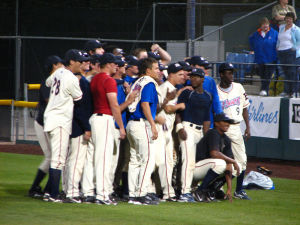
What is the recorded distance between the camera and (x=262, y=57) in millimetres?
14609

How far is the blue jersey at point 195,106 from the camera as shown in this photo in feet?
28.7

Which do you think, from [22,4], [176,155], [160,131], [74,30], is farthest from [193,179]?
[22,4]

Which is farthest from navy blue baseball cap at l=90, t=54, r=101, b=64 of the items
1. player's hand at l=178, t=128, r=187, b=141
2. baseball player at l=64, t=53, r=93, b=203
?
player's hand at l=178, t=128, r=187, b=141

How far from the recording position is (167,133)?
339 inches

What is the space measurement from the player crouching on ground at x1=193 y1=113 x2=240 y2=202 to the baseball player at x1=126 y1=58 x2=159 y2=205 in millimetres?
885

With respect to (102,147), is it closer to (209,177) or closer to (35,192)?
(35,192)

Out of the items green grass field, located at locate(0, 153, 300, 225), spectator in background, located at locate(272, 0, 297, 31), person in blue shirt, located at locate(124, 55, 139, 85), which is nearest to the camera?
green grass field, located at locate(0, 153, 300, 225)

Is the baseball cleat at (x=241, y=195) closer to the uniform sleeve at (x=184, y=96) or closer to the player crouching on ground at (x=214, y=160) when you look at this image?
the player crouching on ground at (x=214, y=160)

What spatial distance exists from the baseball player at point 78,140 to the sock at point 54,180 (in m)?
0.18

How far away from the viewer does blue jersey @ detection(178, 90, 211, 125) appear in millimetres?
8734

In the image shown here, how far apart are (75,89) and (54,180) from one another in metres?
1.15

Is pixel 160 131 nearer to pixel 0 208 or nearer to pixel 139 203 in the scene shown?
pixel 139 203

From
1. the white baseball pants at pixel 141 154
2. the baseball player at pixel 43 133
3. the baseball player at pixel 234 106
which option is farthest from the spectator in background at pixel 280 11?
the baseball player at pixel 43 133

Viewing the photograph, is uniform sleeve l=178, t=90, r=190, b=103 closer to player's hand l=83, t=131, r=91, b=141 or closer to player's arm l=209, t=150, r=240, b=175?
player's arm l=209, t=150, r=240, b=175
